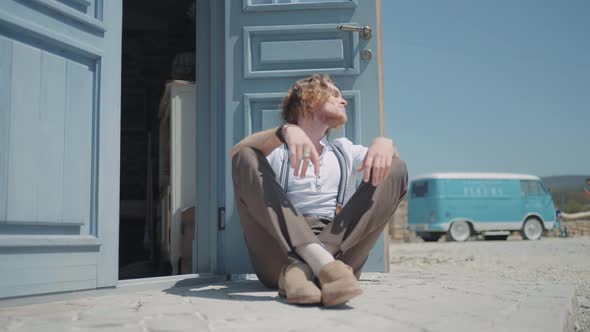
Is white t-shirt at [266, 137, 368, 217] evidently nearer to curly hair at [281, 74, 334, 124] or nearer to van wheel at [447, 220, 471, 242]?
curly hair at [281, 74, 334, 124]

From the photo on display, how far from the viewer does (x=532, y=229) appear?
15000mm

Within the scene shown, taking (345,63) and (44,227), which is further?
(345,63)

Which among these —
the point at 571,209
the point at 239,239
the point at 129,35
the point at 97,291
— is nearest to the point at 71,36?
the point at 97,291

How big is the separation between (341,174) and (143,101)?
4.61 meters

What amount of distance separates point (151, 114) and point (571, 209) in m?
26.1

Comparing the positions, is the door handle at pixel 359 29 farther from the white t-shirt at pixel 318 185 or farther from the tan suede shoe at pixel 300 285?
the tan suede shoe at pixel 300 285

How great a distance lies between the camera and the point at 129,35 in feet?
21.6

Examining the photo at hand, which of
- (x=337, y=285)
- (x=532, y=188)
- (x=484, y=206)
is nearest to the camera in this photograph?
(x=337, y=285)

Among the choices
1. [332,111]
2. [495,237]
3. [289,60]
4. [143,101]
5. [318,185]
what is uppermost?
[143,101]

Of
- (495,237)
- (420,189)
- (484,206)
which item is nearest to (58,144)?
(484,206)

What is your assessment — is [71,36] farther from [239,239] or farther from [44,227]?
[239,239]

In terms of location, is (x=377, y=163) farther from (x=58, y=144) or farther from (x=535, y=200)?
(x=535, y=200)

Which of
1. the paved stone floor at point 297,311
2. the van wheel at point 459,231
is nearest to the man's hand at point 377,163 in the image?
the paved stone floor at point 297,311

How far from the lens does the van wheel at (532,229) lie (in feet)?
48.9
